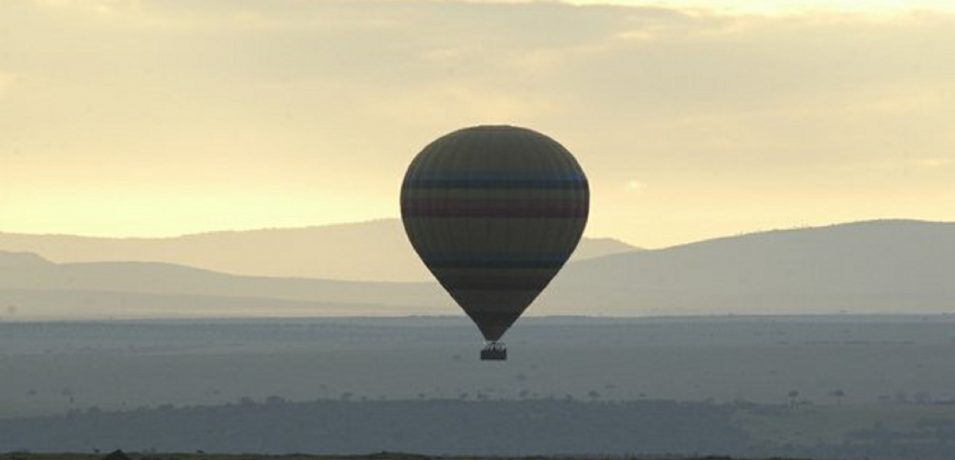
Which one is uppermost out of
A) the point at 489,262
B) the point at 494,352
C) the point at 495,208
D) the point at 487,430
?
the point at 495,208

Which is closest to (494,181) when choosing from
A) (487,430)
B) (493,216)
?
(493,216)

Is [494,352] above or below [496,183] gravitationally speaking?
below

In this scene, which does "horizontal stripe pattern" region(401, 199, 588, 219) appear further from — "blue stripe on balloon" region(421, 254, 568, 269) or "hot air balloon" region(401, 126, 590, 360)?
"blue stripe on balloon" region(421, 254, 568, 269)

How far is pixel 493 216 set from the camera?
286ft

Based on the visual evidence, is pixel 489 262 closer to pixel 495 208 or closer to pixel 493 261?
pixel 493 261

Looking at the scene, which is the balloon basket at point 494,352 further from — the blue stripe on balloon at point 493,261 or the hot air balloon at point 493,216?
the blue stripe on balloon at point 493,261

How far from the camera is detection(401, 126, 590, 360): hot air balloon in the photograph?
87.1m

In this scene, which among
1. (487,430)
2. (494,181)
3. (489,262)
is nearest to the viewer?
(489,262)

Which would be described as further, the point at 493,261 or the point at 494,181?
the point at 494,181

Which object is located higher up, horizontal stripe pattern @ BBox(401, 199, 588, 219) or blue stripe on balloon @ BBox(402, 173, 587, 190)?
blue stripe on balloon @ BBox(402, 173, 587, 190)

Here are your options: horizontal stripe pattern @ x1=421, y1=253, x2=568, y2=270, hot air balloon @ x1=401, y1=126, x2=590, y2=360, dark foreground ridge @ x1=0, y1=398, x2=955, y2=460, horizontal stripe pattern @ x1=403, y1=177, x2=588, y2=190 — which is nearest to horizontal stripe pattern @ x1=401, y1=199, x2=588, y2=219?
hot air balloon @ x1=401, y1=126, x2=590, y2=360

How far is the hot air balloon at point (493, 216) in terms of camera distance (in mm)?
87125

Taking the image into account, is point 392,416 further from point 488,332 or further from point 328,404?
point 488,332

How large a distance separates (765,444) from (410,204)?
2488 inches
